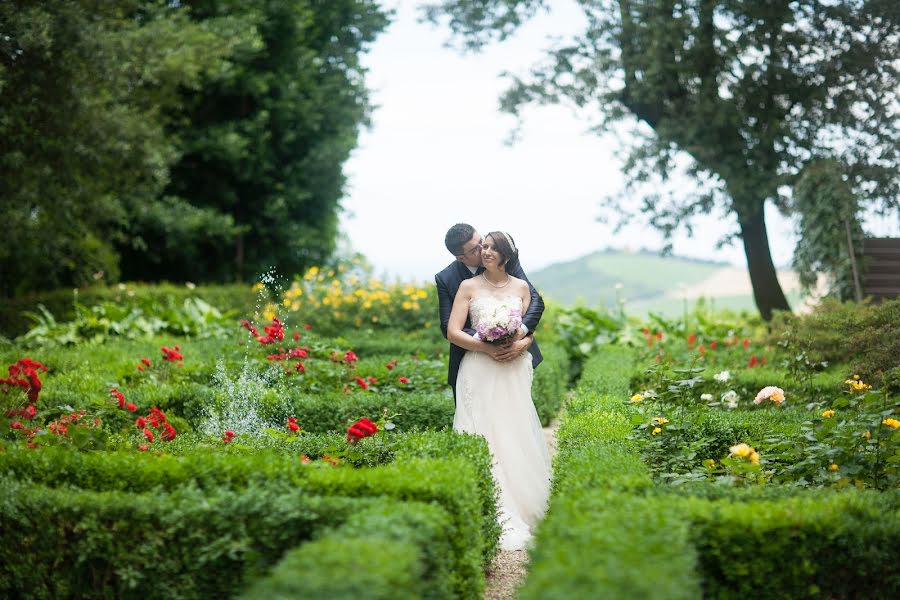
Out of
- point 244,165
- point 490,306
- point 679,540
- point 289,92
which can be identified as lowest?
point 679,540

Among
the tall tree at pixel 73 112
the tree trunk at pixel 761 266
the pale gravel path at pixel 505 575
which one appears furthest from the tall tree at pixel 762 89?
the pale gravel path at pixel 505 575

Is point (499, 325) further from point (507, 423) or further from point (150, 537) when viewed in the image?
point (150, 537)

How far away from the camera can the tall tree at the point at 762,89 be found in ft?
43.9

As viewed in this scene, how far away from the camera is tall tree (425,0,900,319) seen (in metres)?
13.4

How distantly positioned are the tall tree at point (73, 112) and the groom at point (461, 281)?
748 centimetres

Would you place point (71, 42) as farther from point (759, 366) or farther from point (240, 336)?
point (759, 366)

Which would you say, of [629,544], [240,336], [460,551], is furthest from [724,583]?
[240,336]

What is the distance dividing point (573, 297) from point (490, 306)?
39.8 feet

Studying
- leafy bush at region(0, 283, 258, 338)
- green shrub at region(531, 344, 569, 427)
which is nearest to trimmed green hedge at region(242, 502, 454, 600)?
green shrub at region(531, 344, 569, 427)

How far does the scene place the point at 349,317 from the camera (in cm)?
1365

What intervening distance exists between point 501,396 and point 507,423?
0.19 meters

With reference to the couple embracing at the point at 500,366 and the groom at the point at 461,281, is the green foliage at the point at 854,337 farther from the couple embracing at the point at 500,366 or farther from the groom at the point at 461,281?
the couple embracing at the point at 500,366

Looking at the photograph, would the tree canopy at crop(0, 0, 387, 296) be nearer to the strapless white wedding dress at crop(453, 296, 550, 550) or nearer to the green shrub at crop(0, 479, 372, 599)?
the strapless white wedding dress at crop(453, 296, 550, 550)

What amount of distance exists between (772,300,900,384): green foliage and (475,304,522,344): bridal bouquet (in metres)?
3.38
